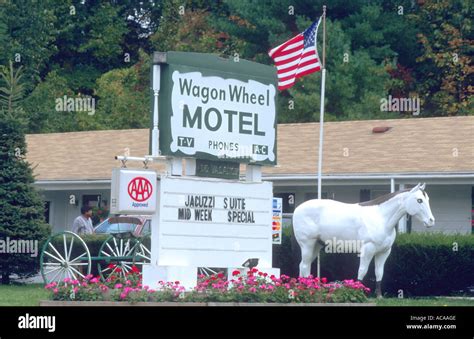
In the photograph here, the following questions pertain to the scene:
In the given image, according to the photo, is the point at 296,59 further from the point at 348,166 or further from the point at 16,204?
the point at 16,204

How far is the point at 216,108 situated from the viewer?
18.4m

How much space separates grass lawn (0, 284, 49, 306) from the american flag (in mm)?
6993

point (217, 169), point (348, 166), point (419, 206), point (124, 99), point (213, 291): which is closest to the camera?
point (213, 291)

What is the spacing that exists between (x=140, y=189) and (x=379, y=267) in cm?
730

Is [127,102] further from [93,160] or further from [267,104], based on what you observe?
[267,104]

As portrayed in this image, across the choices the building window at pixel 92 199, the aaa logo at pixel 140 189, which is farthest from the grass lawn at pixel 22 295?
the building window at pixel 92 199

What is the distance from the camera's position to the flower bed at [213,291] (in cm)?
1698

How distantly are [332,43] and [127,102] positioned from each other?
29.2 feet

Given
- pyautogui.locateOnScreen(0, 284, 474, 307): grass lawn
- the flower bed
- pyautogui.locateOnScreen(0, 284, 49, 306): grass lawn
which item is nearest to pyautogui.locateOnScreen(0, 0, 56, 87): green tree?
pyautogui.locateOnScreen(0, 284, 49, 306): grass lawn

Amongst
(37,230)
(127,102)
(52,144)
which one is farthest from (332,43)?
(37,230)

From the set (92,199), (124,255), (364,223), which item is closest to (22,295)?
(124,255)

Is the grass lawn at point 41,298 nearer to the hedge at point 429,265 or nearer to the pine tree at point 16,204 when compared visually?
the hedge at point 429,265

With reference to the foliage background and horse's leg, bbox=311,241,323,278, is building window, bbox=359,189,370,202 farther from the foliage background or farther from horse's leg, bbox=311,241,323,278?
the foliage background

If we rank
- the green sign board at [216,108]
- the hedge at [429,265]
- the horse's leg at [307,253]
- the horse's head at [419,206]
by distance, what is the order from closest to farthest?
the green sign board at [216,108] < the horse's head at [419,206] < the horse's leg at [307,253] < the hedge at [429,265]
